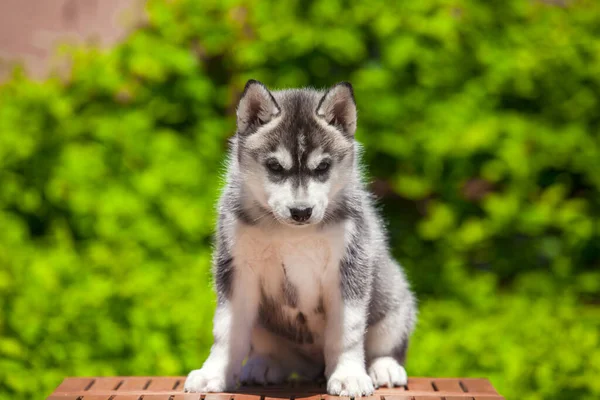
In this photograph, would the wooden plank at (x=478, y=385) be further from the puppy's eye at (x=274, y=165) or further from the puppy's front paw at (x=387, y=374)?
the puppy's eye at (x=274, y=165)

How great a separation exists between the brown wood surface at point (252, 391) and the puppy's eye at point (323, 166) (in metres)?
1.08

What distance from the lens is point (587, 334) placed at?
5953mm

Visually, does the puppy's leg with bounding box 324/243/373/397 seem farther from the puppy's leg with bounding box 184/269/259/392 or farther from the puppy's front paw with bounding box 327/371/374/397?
the puppy's leg with bounding box 184/269/259/392

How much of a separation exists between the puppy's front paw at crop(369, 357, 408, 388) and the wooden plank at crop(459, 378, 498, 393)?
36cm

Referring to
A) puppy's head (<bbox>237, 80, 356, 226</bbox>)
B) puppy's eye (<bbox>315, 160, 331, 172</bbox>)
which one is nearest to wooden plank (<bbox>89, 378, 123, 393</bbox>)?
puppy's head (<bbox>237, 80, 356, 226</bbox>)

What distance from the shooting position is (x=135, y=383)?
4410 mm

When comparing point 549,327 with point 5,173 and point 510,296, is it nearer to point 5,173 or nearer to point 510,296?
point 510,296

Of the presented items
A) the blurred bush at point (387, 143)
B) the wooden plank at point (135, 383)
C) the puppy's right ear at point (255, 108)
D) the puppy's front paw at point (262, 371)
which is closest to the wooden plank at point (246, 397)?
the puppy's front paw at point (262, 371)

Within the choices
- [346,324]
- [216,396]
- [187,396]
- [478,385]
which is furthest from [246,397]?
[478,385]

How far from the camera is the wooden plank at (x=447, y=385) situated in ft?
14.0

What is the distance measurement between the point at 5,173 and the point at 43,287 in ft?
4.70

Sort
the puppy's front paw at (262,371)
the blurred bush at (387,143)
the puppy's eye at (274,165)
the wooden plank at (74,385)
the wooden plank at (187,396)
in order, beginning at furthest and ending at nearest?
the blurred bush at (387,143) → the puppy's front paw at (262,371) → the wooden plank at (74,385) → the wooden plank at (187,396) → the puppy's eye at (274,165)

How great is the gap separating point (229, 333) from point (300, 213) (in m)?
0.77

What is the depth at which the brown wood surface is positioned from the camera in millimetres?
3965
